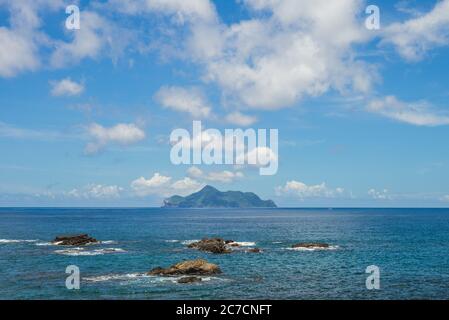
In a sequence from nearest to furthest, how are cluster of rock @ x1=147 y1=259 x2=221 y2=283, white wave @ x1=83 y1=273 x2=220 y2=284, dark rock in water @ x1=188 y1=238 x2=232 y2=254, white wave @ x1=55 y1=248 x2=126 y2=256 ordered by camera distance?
1. white wave @ x1=83 y1=273 x2=220 y2=284
2. cluster of rock @ x1=147 y1=259 x2=221 y2=283
3. white wave @ x1=55 y1=248 x2=126 y2=256
4. dark rock in water @ x1=188 y1=238 x2=232 y2=254

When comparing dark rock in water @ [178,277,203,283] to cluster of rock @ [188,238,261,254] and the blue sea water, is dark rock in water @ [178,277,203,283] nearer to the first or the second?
the blue sea water

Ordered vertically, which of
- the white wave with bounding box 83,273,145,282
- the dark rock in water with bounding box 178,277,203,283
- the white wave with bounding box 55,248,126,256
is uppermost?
the dark rock in water with bounding box 178,277,203,283

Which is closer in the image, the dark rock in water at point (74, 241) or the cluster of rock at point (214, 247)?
the cluster of rock at point (214, 247)

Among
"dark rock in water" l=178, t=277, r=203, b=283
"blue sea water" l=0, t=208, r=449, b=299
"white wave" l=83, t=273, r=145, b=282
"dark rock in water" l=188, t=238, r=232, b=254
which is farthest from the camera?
"dark rock in water" l=188, t=238, r=232, b=254

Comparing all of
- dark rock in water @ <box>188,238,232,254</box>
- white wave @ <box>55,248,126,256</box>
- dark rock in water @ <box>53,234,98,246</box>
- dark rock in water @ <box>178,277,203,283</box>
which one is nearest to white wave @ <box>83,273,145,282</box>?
dark rock in water @ <box>178,277,203,283</box>

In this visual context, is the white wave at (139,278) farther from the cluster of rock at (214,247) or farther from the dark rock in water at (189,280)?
the cluster of rock at (214,247)

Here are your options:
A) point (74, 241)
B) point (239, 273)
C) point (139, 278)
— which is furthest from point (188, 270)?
point (74, 241)

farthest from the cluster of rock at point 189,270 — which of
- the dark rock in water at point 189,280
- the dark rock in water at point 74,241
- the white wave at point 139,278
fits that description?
the dark rock in water at point 74,241

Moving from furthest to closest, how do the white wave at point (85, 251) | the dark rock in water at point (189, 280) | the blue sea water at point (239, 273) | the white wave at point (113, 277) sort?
the white wave at point (85, 251) < the white wave at point (113, 277) < the dark rock in water at point (189, 280) < the blue sea water at point (239, 273)

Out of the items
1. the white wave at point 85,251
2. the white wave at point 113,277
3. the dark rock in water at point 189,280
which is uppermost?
the dark rock in water at point 189,280

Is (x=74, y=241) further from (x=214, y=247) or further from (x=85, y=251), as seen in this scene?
(x=214, y=247)

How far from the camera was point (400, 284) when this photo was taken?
50969mm

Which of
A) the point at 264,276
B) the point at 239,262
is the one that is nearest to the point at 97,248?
the point at 239,262

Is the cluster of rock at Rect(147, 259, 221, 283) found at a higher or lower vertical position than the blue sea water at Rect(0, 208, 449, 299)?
higher
